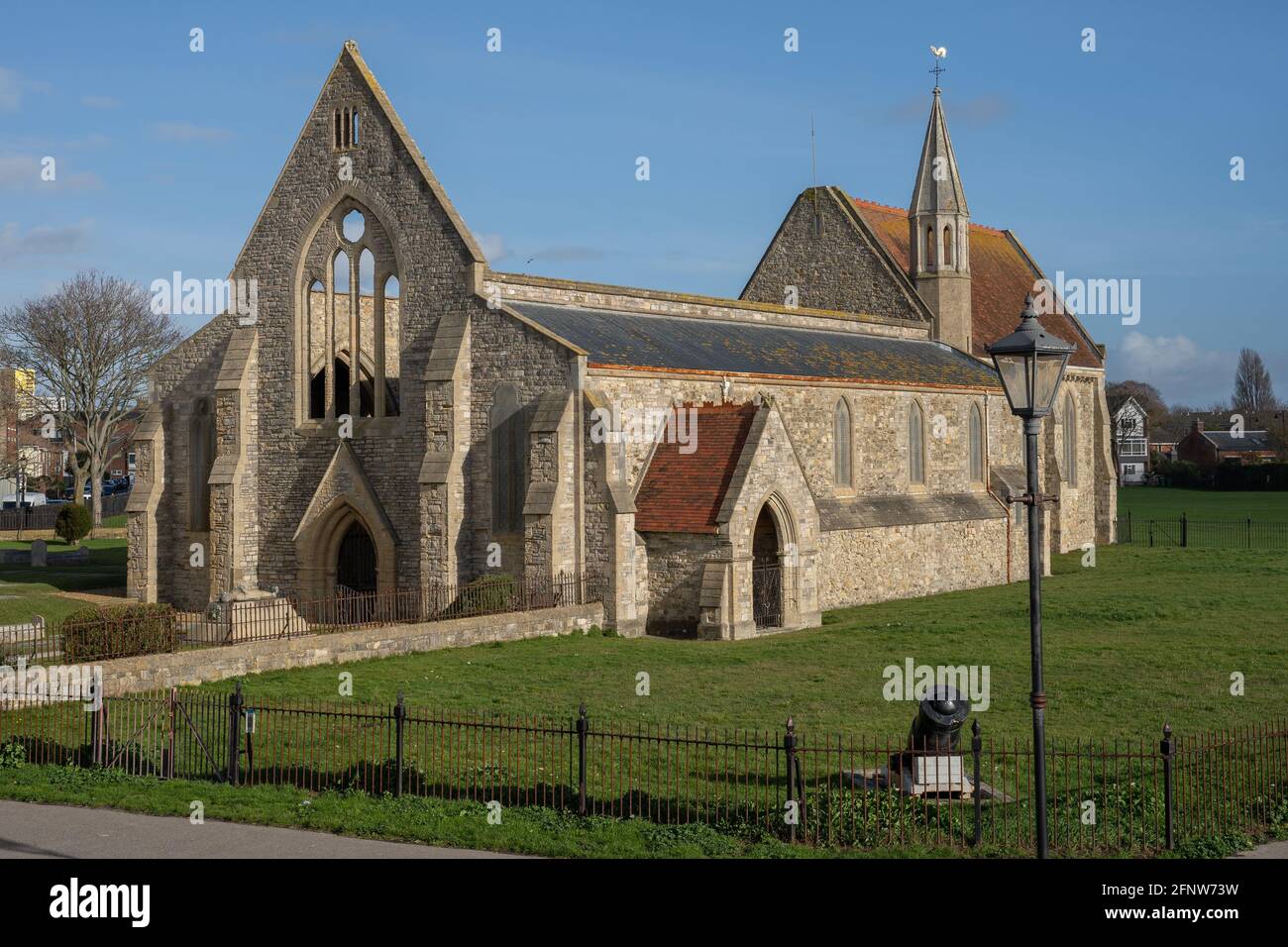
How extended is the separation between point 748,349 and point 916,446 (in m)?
7.07

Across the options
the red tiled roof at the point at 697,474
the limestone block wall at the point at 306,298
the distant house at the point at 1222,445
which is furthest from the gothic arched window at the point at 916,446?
the distant house at the point at 1222,445

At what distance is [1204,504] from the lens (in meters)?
85.5

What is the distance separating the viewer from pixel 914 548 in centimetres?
3947

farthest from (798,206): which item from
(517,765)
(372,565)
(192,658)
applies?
(517,765)

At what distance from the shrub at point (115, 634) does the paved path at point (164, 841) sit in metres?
9.29

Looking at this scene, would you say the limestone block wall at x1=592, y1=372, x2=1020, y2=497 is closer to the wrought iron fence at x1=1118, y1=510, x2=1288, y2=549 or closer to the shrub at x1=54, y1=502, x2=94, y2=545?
the wrought iron fence at x1=1118, y1=510, x2=1288, y2=549

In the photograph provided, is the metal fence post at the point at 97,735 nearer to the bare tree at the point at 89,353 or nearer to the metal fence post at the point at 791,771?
the metal fence post at the point at 791,771

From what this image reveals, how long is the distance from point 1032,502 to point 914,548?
27.8 m

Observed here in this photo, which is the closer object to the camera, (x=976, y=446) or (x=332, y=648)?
(x=332, y=648)

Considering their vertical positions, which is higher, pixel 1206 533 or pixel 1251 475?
pixel 1251 475

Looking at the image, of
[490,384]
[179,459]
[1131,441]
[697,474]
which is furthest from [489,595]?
[1131,441]

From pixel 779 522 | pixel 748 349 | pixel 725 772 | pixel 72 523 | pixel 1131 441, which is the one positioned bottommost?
pixel 725 772

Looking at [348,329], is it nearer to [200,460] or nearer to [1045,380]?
[200,460]

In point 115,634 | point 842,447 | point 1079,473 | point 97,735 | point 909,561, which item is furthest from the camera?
point 1079,473
